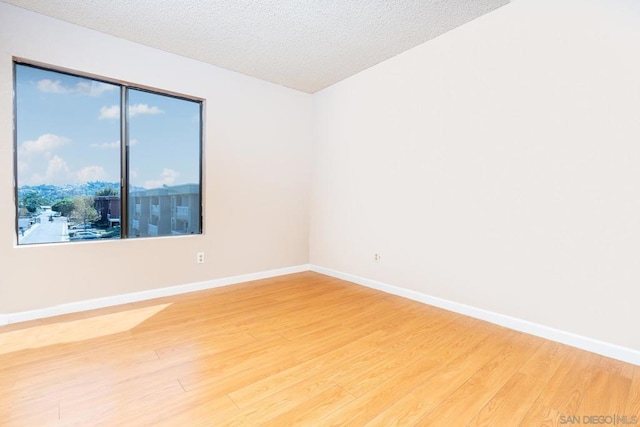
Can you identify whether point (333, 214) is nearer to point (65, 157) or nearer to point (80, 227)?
point (80, 227)

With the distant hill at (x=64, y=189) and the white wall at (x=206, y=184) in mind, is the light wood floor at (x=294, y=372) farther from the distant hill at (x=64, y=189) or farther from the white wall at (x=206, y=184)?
the distant hill at (x=64, y=189)

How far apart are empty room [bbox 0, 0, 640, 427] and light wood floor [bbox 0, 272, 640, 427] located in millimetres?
18

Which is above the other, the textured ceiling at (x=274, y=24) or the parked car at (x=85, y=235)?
the textured ceiling at (x=274, y=24)

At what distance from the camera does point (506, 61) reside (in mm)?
2654

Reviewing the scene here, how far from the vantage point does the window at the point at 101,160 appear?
2.81m

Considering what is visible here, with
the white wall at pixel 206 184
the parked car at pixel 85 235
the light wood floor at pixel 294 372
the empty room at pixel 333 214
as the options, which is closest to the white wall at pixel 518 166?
the empty room at pixel 333 214

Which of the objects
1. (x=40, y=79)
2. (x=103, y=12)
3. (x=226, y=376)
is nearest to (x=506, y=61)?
(x=226, y=376)

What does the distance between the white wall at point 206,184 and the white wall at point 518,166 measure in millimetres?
1213

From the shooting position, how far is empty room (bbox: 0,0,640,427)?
182 cm

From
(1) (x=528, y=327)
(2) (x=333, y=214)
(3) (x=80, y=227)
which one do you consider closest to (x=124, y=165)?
(3) (x=80, y=227)

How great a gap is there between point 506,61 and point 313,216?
2.99 meters

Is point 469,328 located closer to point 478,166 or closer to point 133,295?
point 478,166

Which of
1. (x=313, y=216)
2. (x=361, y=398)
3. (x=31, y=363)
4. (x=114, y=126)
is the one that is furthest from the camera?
(x=313, y=216)

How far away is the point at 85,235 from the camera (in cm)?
308
